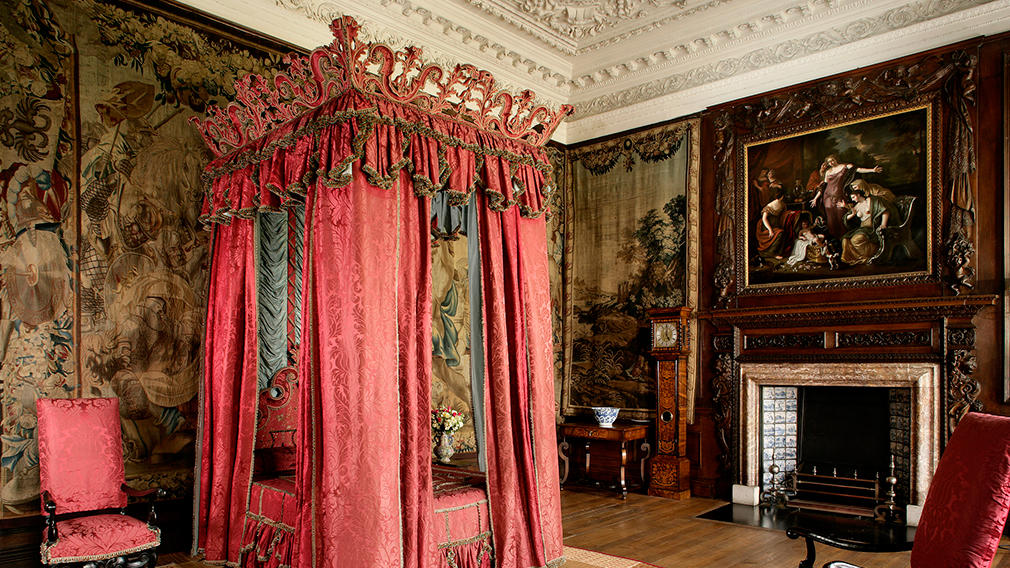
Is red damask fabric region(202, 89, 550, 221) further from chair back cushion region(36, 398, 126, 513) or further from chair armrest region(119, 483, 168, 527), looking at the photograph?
chair armrest region(119, 483, 168, 527)

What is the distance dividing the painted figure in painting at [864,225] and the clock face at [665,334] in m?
1.80

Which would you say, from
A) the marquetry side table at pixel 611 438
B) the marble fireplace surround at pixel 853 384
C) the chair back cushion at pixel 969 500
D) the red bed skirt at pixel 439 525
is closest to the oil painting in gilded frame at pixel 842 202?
the marble fireplace surround at pixel 853 384

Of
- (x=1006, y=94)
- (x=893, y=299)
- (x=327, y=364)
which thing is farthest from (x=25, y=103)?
(x=1006, y=94)

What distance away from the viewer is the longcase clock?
7.25 m

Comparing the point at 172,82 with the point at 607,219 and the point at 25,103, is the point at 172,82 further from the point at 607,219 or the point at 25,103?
the point at 607,219

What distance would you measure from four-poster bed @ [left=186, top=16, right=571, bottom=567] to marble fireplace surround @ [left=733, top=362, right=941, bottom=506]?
344 cm

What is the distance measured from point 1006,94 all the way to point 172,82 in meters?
6.80

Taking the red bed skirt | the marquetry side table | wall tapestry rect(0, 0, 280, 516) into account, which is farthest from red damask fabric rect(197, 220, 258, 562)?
the marquetry side table

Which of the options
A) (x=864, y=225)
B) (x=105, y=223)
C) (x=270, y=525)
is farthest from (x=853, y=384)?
(x=105, y=223)

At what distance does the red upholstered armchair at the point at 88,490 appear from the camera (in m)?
3.74

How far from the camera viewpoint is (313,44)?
6.14 m

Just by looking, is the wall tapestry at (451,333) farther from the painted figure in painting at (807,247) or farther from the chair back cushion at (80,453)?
the painted figure in painting at (807,247)

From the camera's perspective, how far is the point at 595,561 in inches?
193

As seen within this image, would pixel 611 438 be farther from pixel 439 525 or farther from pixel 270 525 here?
pixel 270 525
